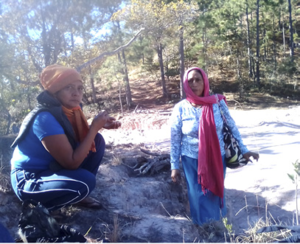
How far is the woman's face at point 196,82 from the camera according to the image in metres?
2.67

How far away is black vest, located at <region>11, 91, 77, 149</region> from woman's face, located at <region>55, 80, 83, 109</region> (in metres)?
0.10

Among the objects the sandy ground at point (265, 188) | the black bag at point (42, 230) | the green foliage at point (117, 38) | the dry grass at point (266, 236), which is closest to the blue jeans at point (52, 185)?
the black bag at point (42, 230)

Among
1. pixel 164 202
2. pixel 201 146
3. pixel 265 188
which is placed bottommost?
pixel 265 188

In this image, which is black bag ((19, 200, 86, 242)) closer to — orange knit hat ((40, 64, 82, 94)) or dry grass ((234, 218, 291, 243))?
orange knit hat ((40, 64, 82, 94))

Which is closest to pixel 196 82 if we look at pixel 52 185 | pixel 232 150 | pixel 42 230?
pixel 232 150

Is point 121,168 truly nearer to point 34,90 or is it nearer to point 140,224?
point 140,224

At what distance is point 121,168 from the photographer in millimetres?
4145

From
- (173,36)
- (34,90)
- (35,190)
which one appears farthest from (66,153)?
(173,36)

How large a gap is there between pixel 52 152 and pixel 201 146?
3.89 ft

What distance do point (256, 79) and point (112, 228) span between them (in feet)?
73.6

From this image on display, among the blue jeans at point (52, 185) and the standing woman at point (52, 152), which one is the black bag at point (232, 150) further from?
the blue jeans at point (52, 185)

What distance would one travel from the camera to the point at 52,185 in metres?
2.14

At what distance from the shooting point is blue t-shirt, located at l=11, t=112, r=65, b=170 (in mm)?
2100

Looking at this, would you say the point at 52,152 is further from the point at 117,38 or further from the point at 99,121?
the point at 117,38
